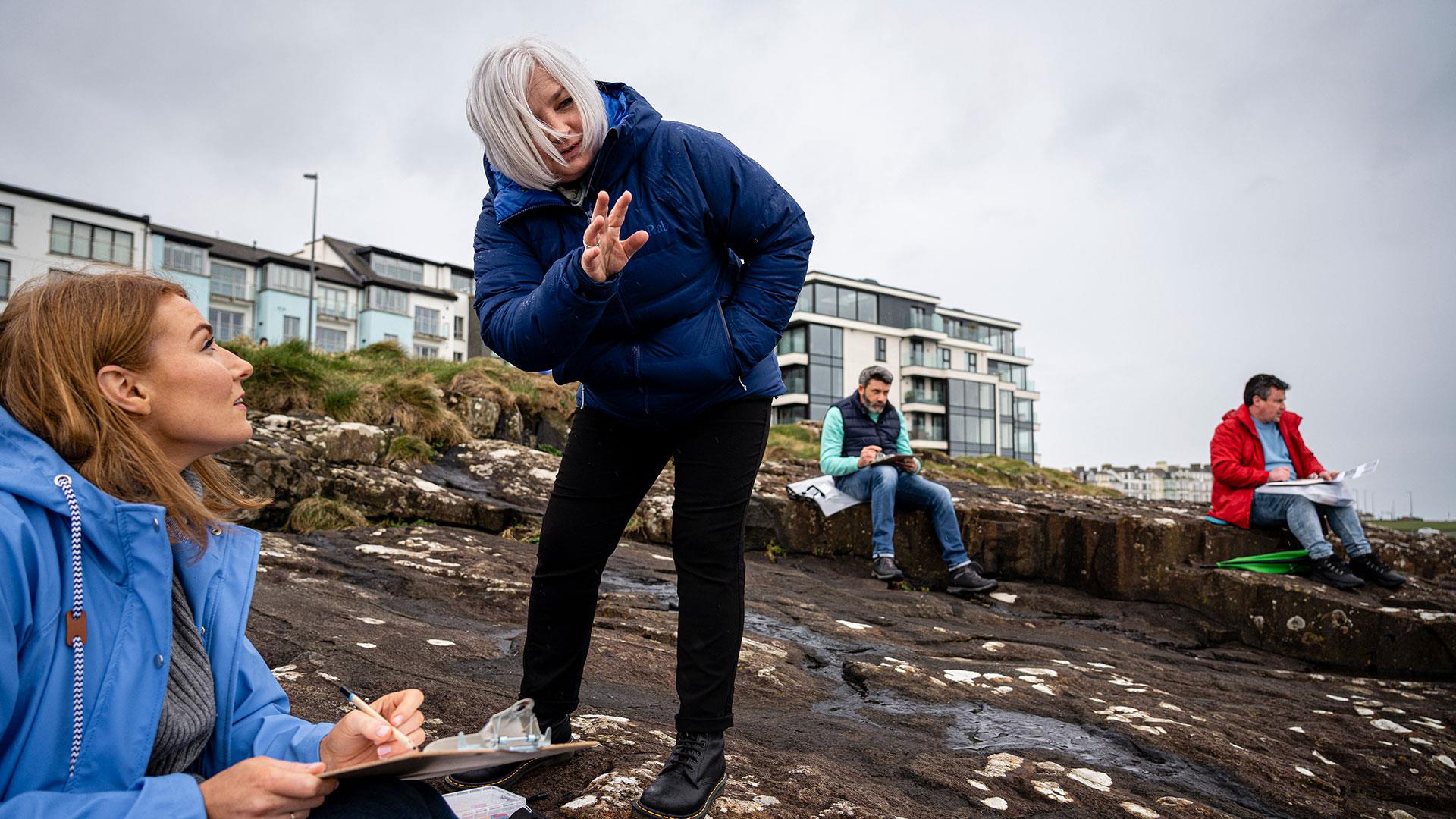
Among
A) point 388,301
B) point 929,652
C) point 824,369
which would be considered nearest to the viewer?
point 929,652

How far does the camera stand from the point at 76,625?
1.25m

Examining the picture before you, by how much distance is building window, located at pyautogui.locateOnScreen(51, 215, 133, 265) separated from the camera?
38.8 m

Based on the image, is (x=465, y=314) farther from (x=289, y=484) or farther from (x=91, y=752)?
(x=91, y=752)

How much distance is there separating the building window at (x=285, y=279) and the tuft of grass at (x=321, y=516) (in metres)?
47.2

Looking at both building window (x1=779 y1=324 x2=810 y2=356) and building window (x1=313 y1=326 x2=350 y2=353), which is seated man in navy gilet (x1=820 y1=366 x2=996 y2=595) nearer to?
building window (x1=779 y1=324 x2=810 y2=356)

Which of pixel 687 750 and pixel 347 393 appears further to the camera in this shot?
pixel 347 393

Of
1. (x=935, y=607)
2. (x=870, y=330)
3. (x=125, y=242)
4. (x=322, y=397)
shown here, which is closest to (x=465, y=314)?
(x=125, y=242)

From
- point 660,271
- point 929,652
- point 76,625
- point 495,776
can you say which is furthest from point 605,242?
point 929,652

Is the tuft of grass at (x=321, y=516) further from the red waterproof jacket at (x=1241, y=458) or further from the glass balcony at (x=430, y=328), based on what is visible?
the glass balcony at (x=430, y=328)

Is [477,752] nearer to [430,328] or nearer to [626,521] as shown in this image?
[626,521]

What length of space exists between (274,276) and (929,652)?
2030 inches

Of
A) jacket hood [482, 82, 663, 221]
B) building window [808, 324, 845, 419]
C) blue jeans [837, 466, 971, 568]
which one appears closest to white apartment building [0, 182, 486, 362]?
building window [808, 324, 845, 419]

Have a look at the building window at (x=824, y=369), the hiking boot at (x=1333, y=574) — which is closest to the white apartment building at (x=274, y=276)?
the building window at (x=824, y=369)

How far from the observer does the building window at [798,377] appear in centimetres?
4878
